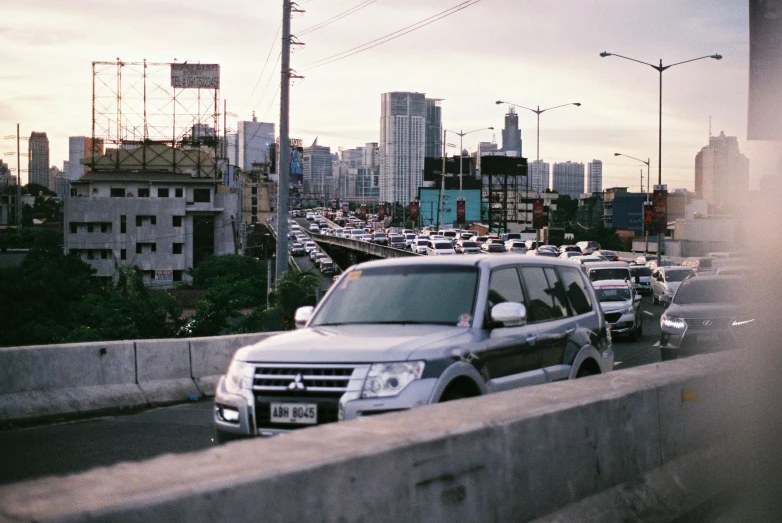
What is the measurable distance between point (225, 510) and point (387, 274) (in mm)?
5441

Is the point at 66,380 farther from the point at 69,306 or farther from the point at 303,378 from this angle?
the point at 69,306

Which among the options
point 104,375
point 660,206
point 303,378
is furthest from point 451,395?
point 660,206

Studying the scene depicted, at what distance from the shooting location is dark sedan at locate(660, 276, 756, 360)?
17062 mm

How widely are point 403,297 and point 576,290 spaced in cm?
242

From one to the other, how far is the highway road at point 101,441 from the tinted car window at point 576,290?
3892mm

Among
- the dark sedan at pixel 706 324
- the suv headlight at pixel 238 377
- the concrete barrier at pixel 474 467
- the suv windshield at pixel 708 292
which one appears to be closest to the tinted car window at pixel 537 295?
the concrete barrier at pixel 474 467

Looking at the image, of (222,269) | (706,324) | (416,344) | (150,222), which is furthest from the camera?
(150,222)

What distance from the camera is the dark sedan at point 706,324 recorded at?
17062mm

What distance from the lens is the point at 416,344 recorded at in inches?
278

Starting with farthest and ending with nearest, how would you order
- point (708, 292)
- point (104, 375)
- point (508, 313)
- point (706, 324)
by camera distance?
point (708, 292) < point (706, 324) < point (104, 375) < point (508, 313)

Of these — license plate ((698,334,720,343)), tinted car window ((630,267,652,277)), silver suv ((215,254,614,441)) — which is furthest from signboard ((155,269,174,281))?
silver suv ((215,254,614,441))

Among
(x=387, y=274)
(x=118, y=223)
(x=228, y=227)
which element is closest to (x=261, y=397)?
(x=387, y=274)

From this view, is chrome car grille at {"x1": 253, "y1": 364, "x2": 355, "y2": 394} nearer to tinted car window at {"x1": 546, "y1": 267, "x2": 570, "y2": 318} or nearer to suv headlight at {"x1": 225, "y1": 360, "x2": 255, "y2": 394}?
suv headlight at {"x1": 225, "y1": 360, "x2": 255, "y2": 394}

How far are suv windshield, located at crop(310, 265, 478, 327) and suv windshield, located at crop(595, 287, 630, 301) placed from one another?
19270 millimetres
